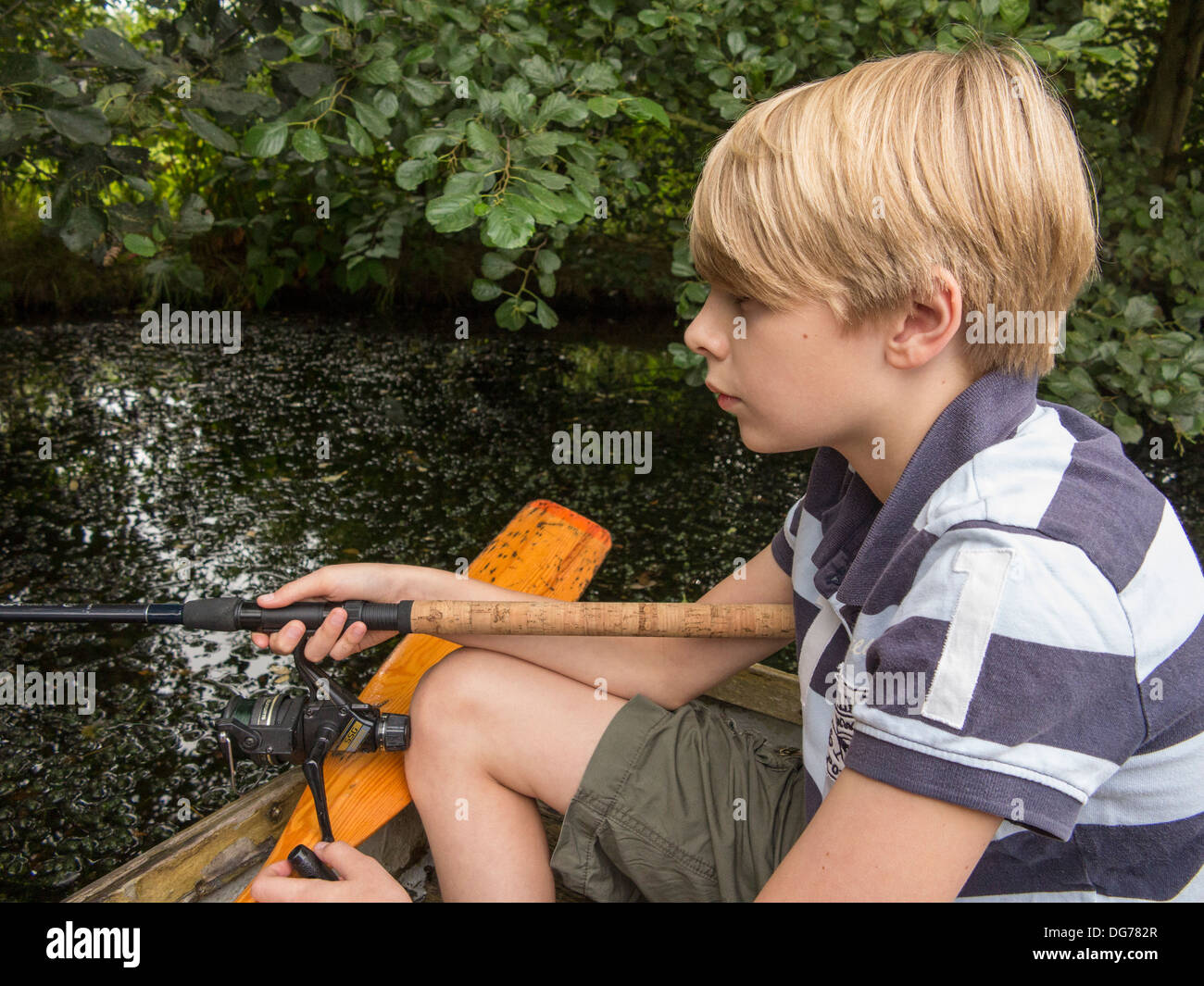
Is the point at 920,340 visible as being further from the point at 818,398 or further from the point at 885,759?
the point at 885,759

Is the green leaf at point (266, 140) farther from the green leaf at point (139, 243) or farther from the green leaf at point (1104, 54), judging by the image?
the green leaf at point (1104, 54)

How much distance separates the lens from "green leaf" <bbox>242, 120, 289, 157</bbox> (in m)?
2.09

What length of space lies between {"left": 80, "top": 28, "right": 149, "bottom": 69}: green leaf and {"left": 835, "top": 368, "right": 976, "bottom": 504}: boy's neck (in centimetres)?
185

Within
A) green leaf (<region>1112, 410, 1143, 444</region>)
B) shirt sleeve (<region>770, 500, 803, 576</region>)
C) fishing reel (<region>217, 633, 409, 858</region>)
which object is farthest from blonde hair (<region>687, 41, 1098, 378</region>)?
green leaf (<region>1112, 410, 1143, 444</region>)

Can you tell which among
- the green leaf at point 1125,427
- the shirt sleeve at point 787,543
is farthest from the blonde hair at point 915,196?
the green leaf at point 1125,427

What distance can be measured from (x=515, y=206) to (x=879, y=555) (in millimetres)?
1077

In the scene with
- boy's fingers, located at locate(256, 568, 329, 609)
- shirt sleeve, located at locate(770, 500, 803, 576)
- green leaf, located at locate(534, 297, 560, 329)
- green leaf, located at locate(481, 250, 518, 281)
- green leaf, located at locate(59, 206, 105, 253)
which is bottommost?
boy's fingers, located at locate(256, 568, 329, 609)

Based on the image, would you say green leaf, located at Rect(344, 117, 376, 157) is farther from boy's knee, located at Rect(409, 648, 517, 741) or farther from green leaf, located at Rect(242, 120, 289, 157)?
boy's knee, located at Rect(409, 648, 517, 741)

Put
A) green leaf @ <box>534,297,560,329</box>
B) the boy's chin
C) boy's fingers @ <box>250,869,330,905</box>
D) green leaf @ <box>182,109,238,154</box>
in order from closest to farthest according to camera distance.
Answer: the boy's chin < boy's fingers @ <box>250,869,330,905</box> < green leaf @ <box>182,109,238,154</box> < green leaf @ <box>534,297,560,329</box>

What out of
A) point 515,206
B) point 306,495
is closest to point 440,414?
point 306,495

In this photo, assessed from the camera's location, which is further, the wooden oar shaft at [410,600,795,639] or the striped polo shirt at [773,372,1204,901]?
the wooden oar shaft at [410,600,795,639]

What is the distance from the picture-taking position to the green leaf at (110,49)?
6.67 feet

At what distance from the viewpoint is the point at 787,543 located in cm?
160

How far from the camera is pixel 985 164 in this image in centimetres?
105
